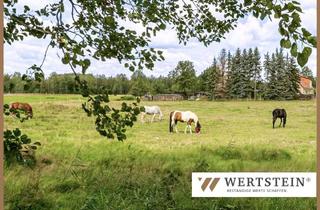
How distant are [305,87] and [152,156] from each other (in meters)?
2.32

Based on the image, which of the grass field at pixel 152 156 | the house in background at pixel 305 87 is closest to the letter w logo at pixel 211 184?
the grass field at pixel 152 156

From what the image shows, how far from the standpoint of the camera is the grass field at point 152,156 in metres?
4.11

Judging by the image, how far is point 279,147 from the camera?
6.31 meters

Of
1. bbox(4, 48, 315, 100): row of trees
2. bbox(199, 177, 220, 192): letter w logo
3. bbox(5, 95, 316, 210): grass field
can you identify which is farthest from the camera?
bbox(4, 48, 315, 100): row of trees

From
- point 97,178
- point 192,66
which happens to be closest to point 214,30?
point 192,66

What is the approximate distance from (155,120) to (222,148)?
1066 millimetres

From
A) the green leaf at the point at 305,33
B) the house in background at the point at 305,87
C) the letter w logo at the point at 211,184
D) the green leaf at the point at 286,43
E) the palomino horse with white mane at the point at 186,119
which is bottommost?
the letter w logo at the point at 211,184

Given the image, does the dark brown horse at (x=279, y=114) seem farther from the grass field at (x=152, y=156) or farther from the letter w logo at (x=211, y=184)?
the letter w logo at (x=211, y=184)
